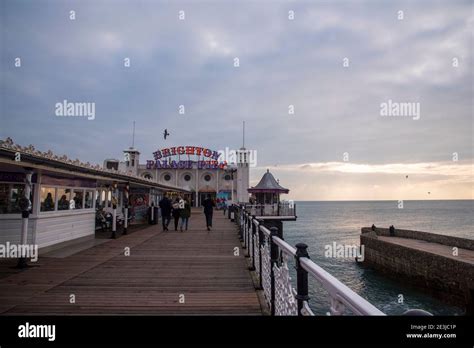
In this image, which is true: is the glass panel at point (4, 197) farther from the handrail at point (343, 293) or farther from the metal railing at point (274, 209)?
the metal railing at point (274, 209)

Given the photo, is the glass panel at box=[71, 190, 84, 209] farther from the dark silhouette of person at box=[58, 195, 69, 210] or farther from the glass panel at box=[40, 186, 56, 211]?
the glass panel at box=[40, 186, 56, 211]

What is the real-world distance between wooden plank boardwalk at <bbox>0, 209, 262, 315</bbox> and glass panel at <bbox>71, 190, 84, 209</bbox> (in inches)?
102

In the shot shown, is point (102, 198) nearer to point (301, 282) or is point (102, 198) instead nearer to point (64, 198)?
point (64, 198)

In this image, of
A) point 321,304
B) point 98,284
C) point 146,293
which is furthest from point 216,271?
point 321,304

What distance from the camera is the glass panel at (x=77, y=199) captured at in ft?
37.4

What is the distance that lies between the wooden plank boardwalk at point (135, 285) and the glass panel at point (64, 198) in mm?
2087

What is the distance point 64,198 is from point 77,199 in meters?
1.03

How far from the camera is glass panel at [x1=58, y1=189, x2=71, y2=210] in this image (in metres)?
10.3

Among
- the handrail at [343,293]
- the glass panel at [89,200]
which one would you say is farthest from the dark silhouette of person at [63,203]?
the handrail at [343,293]

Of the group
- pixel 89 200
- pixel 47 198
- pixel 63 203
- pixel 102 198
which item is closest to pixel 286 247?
pixel 47 198

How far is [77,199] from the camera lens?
11.7 m

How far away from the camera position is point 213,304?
193 inches

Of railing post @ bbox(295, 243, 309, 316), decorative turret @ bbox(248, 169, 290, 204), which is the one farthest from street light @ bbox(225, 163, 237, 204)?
railing post @ bbox(295, 243, 309, 316)
